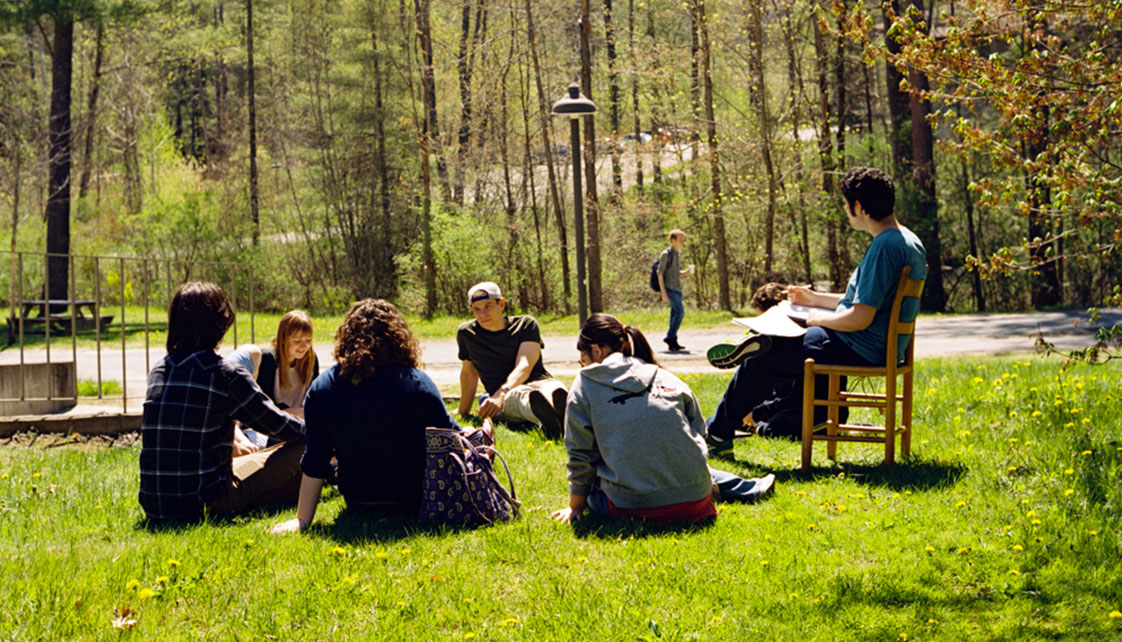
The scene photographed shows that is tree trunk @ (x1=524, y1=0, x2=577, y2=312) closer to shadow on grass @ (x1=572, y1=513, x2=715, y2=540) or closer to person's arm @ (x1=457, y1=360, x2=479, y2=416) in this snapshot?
person's arm @ (x1=457, y1=360, x2=479, y2=416)

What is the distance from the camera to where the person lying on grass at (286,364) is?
6.45 metres

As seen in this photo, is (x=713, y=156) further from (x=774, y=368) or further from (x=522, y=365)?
(x=774, y=368)

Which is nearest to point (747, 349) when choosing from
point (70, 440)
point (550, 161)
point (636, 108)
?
point (70, 440)

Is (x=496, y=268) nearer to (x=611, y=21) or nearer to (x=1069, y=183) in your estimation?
(x=611, y=21)

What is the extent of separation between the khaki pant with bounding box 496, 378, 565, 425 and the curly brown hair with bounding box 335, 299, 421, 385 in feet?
8.32

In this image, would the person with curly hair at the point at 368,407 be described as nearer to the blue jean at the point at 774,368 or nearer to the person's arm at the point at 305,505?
the person's arm at the point at 305,505

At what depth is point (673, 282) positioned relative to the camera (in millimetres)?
15883

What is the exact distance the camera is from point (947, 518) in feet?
16.8

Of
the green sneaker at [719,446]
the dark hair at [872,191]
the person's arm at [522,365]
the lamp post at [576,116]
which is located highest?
the lamp post at [576,116]

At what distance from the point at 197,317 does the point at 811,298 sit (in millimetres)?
3641

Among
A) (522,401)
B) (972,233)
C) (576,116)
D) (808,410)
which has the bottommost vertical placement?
(522,401)

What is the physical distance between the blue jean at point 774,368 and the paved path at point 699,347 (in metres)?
4.86

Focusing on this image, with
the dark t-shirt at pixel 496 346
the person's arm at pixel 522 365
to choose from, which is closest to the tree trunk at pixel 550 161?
the dark t-shirt at pixel 496 346

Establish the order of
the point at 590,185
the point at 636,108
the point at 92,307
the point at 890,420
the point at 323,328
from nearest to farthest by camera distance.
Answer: the point at 890,420 → the point at 92,307 → the point at 323,328 → the point at 590,185 → the point at 636,108
